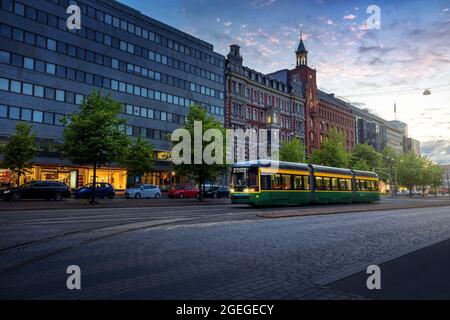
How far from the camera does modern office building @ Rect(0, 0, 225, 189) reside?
40.6 m

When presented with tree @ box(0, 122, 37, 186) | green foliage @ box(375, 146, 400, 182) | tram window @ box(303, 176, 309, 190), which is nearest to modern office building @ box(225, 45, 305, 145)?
green foliage @ box(375, 146, 400, 182)

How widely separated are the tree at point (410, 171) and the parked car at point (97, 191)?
69.5 meters

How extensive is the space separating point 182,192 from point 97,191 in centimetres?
1013

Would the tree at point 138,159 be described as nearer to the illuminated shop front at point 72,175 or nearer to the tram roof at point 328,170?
the illuminated shop front at point 72,175

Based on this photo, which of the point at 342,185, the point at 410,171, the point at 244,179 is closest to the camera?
the point at 244,179

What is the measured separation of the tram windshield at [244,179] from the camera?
78.9ft

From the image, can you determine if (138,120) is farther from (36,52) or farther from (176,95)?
(36,52)

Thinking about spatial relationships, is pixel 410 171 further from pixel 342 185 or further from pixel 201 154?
pixel 201 154

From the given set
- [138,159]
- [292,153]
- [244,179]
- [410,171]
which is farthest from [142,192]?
[410,171]

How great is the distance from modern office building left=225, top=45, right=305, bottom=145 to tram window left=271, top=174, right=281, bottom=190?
120ft

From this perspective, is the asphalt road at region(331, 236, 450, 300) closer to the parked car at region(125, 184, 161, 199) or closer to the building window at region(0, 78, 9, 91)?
the parked car at region(125, 184, 161, 199)

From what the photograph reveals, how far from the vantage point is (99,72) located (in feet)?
157

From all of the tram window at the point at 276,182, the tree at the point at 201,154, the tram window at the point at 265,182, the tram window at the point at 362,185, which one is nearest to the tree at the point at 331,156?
the tram window at the point at 362,185
